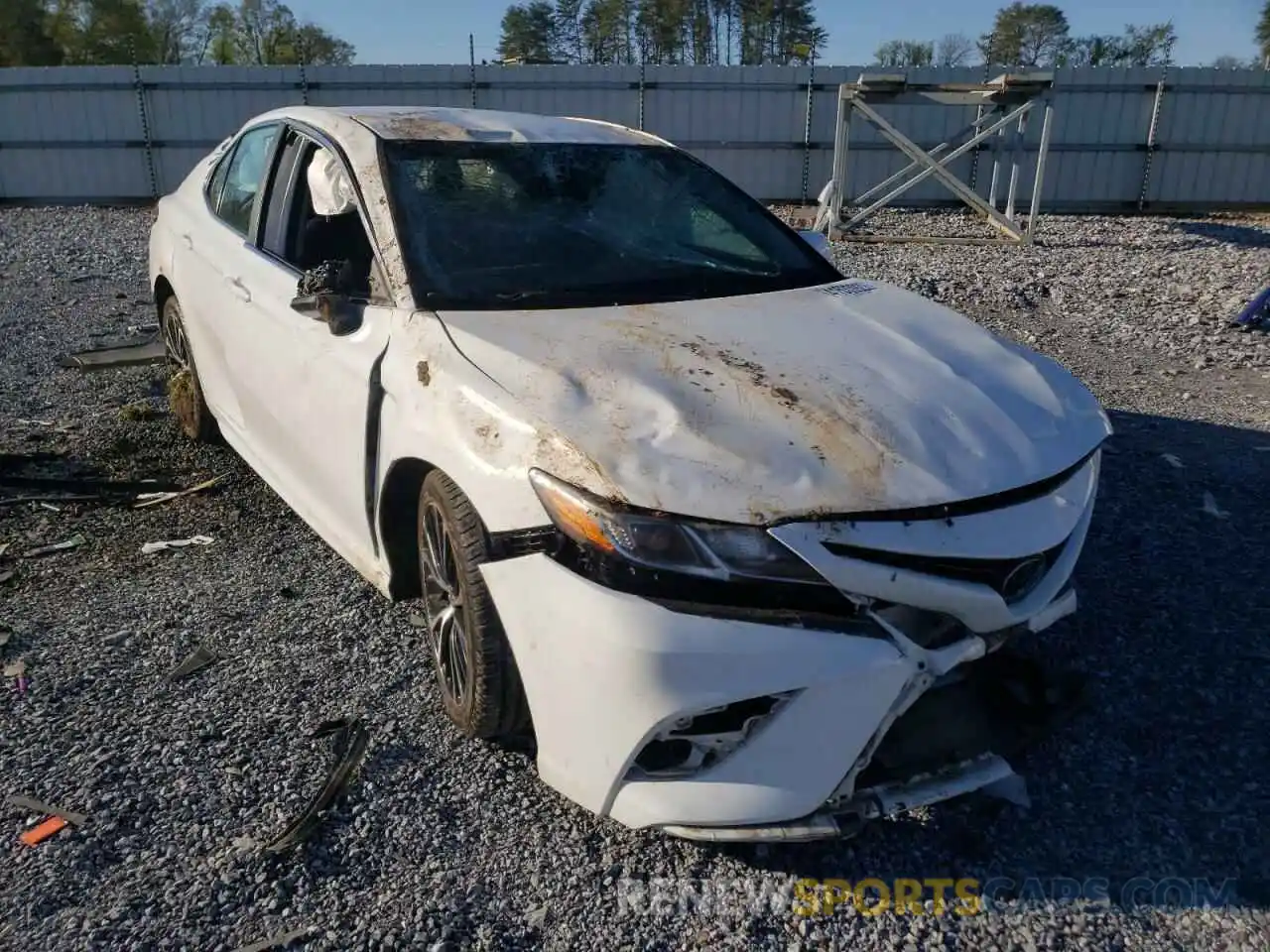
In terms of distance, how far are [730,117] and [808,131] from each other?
1.23 m

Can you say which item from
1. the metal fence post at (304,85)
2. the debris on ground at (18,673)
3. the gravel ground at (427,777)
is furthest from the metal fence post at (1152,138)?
the debris on ground at (18,673)

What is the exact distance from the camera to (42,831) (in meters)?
2.55

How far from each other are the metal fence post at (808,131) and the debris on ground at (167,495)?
13.5 m

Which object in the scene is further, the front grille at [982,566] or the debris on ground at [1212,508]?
the debris on ground at [1212,508]

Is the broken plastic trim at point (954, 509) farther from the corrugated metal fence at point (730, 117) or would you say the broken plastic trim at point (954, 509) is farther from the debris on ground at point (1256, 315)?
the corrugated metal fence at point (730, 117)

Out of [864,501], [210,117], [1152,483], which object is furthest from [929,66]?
[864,501]

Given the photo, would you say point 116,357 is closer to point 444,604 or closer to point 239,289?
point 239,289

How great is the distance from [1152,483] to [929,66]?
13.4 metres

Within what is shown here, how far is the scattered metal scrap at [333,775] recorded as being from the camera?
254 centimetres

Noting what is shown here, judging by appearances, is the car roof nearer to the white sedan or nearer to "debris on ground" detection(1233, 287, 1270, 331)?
the white sedan

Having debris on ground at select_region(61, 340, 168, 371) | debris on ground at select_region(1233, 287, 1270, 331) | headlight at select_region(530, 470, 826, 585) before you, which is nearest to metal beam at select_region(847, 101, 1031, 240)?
debris on ground at select_region(1233, 287, 1270, 331)

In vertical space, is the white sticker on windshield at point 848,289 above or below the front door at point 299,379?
above

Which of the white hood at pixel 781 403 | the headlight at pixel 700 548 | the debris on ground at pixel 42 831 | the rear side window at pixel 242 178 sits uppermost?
the rear side window at pixel 242 178

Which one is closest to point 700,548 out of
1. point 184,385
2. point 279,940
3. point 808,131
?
point 279,940
